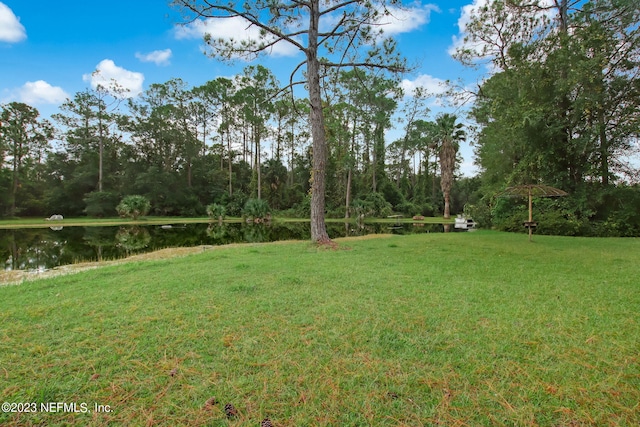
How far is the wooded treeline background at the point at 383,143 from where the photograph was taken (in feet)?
35.6

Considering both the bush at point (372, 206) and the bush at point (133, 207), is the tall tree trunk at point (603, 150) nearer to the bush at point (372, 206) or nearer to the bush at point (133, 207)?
the bush at point (372, 206)

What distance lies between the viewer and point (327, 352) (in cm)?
204

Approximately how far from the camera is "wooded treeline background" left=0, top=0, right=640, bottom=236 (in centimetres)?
1086

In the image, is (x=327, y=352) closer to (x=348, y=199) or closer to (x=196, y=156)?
(x=348, y=199)

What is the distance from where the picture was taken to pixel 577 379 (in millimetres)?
1729

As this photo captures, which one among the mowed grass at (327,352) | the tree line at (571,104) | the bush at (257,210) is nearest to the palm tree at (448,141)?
the tree line at (571,104)

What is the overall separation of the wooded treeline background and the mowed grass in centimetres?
693

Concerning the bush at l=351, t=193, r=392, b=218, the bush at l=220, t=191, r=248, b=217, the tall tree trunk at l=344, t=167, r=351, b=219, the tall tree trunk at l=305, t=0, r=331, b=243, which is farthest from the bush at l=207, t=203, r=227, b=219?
the tall tree trunk at l=305, t=0, r=331, b=243

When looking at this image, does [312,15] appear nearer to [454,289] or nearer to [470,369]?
[454,289]

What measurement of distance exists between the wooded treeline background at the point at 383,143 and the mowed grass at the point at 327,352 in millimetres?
6928

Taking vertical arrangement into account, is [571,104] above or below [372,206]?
above

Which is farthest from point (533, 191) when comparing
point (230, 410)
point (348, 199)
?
point (348, 199)

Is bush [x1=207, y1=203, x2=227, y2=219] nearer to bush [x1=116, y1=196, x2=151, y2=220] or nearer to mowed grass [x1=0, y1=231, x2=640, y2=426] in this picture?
bush [x1=116, y1=196, x2=151, y2=220]

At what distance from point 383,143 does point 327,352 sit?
29.5 m
